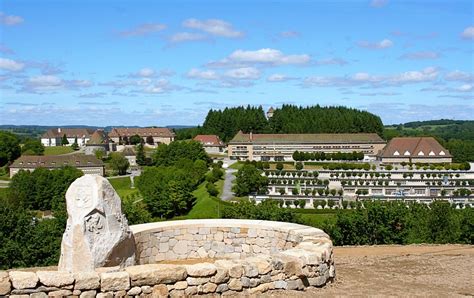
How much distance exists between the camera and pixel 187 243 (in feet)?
39.0

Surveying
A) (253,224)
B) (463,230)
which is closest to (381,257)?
(253,224)

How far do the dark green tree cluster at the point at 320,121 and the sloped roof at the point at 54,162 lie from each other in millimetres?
44501

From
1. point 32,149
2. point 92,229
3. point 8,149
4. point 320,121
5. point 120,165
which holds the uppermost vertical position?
point 320,121

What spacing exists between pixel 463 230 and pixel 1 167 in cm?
8822

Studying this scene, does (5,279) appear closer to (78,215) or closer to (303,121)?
(78,215)

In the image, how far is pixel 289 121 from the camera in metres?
118

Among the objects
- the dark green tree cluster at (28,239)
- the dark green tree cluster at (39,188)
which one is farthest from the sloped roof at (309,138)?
the dark green tree cluster at (28,239)

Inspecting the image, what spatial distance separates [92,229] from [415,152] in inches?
3375

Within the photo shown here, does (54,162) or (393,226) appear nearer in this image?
(393,226)

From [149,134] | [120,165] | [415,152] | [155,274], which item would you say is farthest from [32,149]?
[155,274]

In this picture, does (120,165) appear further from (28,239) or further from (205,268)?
(205,268)

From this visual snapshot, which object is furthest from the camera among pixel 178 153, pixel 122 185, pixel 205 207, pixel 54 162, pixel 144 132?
pixel 144 132

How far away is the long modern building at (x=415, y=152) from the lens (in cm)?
8800

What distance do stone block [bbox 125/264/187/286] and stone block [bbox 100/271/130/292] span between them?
0.08m
